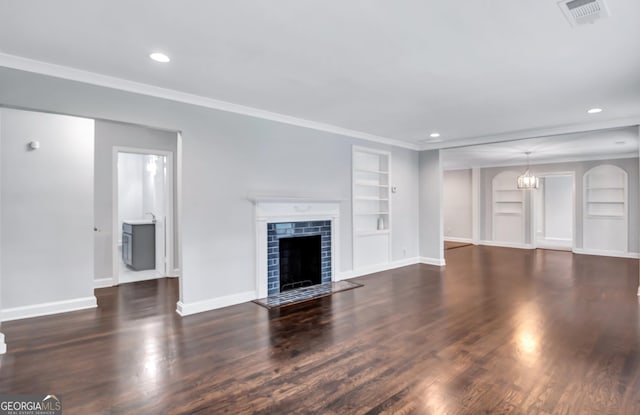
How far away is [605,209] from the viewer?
339 inches

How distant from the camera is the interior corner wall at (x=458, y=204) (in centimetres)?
1101

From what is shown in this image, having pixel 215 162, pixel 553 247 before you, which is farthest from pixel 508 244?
pixel 215 162

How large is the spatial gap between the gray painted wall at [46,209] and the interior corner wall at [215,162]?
1.30 metres

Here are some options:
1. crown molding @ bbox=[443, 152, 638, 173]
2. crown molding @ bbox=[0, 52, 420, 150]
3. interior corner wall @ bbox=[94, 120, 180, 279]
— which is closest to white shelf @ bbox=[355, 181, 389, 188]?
crown molding @ bbox=[0, 52, 420, 150]

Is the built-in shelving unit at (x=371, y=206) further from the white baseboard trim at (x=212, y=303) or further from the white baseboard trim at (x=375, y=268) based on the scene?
the white baseboard trim at (x=212, y=303)

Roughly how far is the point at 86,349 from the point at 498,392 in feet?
11.2

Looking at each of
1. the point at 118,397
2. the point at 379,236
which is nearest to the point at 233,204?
the point at 118,397

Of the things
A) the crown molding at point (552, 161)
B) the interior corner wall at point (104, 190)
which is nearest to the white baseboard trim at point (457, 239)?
the crown molding at point (552, 161)

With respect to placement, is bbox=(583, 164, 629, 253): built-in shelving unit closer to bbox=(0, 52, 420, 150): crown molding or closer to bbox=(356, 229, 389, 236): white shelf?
bbox=(356, 229, 389, 236): white shelf

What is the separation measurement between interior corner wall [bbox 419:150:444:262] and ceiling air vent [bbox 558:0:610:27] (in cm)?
489

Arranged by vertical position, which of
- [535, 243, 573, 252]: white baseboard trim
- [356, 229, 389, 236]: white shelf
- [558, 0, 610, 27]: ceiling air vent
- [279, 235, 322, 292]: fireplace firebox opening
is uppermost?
[558, 0, 610, 27]: ceiling air vent

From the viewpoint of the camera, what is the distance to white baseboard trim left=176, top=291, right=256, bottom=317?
3.98 meters

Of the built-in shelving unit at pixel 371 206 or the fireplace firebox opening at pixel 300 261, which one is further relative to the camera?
the built-in shelving unit at pixel 371 206

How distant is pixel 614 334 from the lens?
335cm
